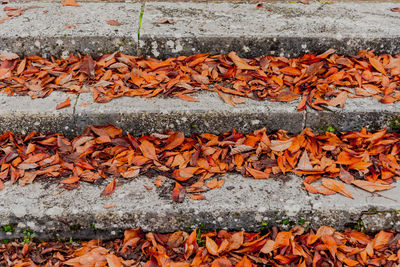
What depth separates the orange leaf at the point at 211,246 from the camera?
1946mm

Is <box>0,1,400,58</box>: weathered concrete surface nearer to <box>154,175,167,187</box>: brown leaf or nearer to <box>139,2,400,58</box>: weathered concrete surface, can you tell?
<box>139,2,400,58</box>: weathered concrete surface

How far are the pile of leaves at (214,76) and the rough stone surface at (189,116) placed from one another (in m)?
0.09

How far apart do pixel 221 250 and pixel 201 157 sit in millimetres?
606

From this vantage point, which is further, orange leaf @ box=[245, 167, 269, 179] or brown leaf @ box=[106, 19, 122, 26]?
brown leaf @ box=[106, 19, 122, 26]

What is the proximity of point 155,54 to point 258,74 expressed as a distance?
80 centimetres

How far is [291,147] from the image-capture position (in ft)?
7.53

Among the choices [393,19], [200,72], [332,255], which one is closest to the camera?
[332,255]

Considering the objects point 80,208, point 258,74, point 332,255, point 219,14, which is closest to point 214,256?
point 332,255

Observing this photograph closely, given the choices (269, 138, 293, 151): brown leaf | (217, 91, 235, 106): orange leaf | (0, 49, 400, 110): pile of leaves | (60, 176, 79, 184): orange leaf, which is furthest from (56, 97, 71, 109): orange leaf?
(269, 138, 293, 151): brown leaf

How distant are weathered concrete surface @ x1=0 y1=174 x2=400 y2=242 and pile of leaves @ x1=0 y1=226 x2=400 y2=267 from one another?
0.05 m

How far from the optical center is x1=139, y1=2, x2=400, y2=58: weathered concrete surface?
2.65 meters

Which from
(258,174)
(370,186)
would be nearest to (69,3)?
(258,174)

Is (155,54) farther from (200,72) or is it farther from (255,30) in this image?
(255,30)

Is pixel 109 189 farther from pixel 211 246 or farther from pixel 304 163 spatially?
pixel 304 163
